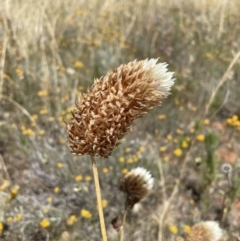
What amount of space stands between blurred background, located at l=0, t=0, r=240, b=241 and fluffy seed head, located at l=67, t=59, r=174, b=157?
0.45 meters

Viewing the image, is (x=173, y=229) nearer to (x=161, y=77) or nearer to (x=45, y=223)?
(x=45, y=223)

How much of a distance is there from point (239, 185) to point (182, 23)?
2223mm

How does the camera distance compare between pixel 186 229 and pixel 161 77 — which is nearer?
pixel 161 77

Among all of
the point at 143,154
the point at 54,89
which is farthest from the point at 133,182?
the point at 54,89

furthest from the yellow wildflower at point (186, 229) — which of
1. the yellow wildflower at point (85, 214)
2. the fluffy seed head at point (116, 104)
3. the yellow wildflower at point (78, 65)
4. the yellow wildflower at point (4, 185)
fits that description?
the yellow wildflower at point (78, 65)

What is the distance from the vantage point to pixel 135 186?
4.13 ft

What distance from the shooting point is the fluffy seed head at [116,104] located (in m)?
0.73

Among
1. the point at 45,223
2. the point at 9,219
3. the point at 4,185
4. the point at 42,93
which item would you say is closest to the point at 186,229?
the point at 45,223

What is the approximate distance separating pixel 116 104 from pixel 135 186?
58 centimetres

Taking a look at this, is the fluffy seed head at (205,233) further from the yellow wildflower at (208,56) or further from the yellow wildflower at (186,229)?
the yellow wildflower at (208,56)

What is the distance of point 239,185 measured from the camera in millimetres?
1808

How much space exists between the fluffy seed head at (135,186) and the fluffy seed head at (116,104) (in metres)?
Result: 0.51

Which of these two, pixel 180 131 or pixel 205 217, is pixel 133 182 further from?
pixel 180 131

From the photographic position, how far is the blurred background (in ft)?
6.14
